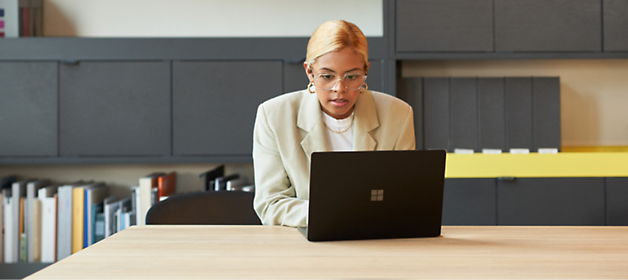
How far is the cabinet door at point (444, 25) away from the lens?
7.41ft

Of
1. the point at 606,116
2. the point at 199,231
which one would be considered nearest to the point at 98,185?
the point at 199,231

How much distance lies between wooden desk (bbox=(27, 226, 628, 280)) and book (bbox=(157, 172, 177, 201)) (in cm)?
135

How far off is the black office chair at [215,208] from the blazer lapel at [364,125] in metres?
0.40

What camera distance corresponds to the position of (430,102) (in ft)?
7.82

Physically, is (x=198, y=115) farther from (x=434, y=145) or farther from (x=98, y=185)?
(x=434, y=145)

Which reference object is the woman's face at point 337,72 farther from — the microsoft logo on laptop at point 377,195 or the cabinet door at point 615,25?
the cabinet door at point 615,25

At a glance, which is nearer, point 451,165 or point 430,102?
point 451,165

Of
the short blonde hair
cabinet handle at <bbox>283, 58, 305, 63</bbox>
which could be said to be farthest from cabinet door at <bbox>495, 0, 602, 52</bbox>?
the short blonde hair

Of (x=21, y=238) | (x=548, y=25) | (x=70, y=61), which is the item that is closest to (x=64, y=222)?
(x=21, y=238)

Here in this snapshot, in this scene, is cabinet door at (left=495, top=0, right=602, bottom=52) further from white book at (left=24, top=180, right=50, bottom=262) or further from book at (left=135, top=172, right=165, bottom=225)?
white book at (left=24, top=180, right=50, bottom=262)

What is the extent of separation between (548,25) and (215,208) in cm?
193

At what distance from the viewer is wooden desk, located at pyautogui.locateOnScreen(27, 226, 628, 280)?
77 cm

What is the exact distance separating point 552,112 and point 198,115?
1.92 m

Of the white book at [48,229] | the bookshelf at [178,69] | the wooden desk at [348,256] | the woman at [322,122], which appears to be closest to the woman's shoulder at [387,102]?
the woman at [322,122]
